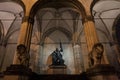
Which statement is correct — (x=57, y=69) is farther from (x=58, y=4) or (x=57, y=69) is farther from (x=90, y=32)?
(x=58, y=4)

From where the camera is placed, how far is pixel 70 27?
40.9ft

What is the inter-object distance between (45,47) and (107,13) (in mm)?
5910

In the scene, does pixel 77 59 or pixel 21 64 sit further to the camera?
pixel 77 59

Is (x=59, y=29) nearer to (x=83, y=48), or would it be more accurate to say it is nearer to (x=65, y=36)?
(x=65, y=36)

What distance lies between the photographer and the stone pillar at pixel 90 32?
6888 millimetres

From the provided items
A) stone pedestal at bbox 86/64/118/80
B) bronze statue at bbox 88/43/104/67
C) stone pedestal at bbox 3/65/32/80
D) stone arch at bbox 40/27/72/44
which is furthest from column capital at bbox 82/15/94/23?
stone arch at bbox 40/27/72/44

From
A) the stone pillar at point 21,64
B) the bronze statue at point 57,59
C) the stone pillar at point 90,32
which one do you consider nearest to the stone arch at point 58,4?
the stone pillar at point 90,32

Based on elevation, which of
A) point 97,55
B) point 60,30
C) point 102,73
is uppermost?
point 60,30

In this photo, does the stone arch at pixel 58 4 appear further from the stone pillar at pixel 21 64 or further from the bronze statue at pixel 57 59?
the bronze statue at pixel 57 59

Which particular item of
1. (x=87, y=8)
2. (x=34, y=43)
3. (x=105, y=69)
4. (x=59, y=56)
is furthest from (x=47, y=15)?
(x=105, y=69)

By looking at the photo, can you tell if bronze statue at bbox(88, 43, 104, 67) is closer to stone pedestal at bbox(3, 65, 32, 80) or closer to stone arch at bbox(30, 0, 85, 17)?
stone arch at bbox(30, 0, 85, 17)

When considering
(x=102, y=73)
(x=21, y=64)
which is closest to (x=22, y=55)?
(x=21, y=64)

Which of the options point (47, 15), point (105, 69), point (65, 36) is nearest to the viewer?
point (105, 69)

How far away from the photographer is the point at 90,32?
7.16m
